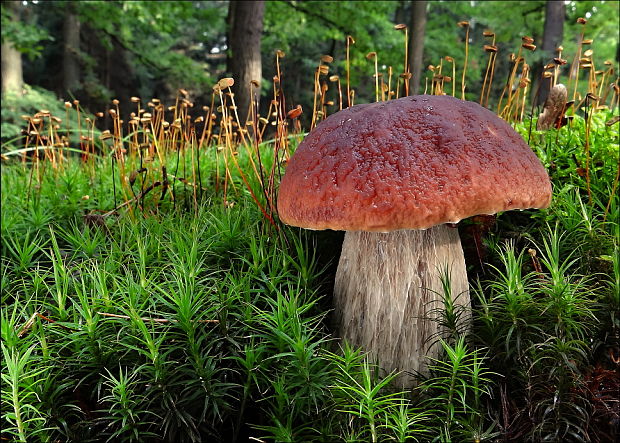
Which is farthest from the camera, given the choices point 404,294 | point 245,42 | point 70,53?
point 70,53

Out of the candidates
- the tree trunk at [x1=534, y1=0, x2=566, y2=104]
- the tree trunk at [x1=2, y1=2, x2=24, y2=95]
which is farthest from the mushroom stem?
the tree trunk at [x1=2, y1=2, x2=24, y2=95]

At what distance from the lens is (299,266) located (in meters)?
2.11

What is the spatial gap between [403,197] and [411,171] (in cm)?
10

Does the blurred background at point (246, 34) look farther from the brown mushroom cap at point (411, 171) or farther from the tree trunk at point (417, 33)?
the brown mushroom cap at point (411, 171)

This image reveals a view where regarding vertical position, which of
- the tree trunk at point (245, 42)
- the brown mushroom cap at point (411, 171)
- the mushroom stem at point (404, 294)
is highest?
the tree trunk at point (245, 42)

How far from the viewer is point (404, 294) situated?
1.83m

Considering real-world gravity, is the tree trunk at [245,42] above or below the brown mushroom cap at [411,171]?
above

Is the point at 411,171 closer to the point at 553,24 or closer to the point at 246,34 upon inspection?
the point at 246,34

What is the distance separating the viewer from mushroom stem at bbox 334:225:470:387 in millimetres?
1819

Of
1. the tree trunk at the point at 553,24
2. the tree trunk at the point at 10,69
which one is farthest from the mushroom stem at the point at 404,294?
the tree trunk at the point at 10,69

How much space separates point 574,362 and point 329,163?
3.83ft

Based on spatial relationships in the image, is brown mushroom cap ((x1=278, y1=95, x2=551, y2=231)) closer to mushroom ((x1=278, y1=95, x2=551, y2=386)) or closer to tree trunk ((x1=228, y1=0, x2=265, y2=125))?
mushroom ((x1=278, y1=95, x2=551, y2=386))

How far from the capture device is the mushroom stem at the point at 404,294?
182 cm

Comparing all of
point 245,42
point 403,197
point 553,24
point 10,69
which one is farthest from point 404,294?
point 10,69
